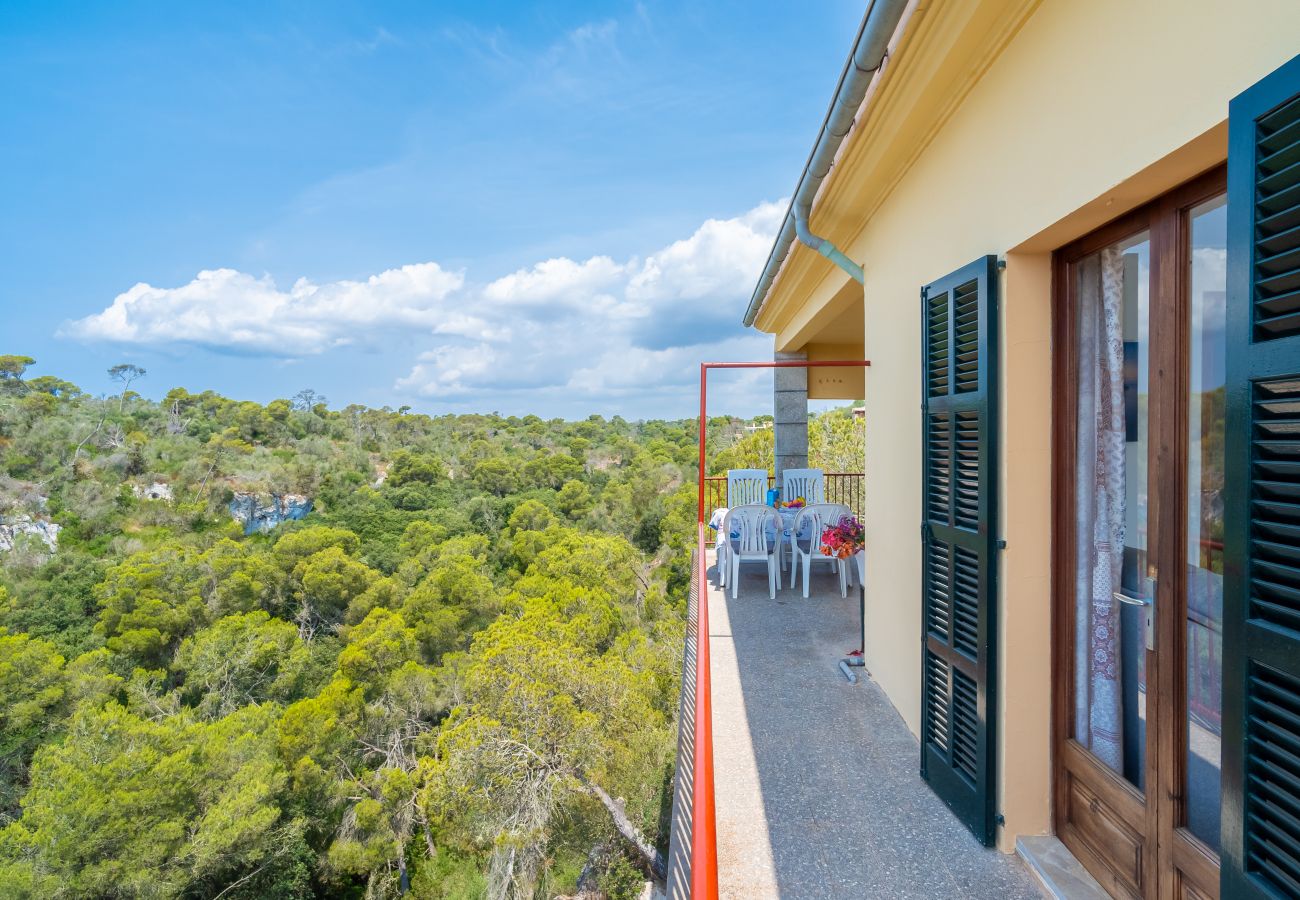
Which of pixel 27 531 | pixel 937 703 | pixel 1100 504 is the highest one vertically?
pixel 1100 504

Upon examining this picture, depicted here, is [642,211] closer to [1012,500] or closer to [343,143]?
[1012,500]

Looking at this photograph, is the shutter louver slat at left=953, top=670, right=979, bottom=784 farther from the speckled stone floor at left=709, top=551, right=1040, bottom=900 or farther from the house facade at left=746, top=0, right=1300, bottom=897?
the speckled stone floor at left=709, top=551, right=1040, bottom=900

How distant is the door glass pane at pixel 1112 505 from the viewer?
189cm

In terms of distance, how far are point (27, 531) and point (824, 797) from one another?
118ft

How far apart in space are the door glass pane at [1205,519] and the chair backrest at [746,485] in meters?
6.52

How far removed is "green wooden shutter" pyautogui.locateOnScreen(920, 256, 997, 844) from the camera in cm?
235

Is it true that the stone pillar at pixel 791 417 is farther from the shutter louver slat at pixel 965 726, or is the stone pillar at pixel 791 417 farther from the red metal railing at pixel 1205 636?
the red metal railing at pixel 1205 636

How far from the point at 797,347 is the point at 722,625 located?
4333 millimetres

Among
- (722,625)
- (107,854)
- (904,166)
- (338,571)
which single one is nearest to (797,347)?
(722,625)

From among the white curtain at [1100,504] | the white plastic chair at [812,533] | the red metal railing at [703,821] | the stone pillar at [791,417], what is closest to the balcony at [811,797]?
the red metal railing at [703,821]

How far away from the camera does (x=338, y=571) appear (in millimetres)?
23203

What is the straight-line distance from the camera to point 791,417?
26.7ft

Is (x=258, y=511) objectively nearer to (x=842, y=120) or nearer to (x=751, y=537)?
(x=751, y=537)

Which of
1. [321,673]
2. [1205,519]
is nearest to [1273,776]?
[1205,519]
